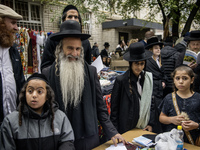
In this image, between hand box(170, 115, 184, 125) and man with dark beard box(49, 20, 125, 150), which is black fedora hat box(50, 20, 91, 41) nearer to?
man with dark beard box(49, 20, 125, 150)

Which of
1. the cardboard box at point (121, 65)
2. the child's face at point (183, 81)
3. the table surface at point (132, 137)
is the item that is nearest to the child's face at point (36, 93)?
the table surface at point (132, 137)

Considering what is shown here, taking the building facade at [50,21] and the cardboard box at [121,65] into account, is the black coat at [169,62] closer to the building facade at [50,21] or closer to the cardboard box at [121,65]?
the cardboard box at [121,65]

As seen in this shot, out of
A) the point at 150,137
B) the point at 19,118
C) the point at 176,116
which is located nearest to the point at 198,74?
the point at 176,116

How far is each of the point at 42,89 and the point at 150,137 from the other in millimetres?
1252

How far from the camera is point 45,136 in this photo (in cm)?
143

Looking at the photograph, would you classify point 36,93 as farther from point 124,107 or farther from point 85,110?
point 124,107

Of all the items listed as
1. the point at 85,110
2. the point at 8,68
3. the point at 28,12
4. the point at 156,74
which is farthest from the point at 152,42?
the point at 28,12

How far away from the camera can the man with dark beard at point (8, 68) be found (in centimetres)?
190

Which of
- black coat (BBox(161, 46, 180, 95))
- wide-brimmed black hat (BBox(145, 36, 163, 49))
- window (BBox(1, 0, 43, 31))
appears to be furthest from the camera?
window (BBox(1, 0, 43, 31))

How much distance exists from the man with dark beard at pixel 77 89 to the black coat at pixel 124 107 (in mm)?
546

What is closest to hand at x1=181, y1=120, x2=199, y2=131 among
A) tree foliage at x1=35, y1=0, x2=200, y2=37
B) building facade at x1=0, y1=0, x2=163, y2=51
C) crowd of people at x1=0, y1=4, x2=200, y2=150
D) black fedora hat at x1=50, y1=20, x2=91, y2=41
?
→ crowd of people at x1=0, y1=4, x2=200, y2=150

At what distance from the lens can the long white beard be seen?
1653 millimetres

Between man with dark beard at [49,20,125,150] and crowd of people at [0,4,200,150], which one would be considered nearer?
crowd of people at [0,4,200,150]

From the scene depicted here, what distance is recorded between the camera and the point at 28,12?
9422 mm
